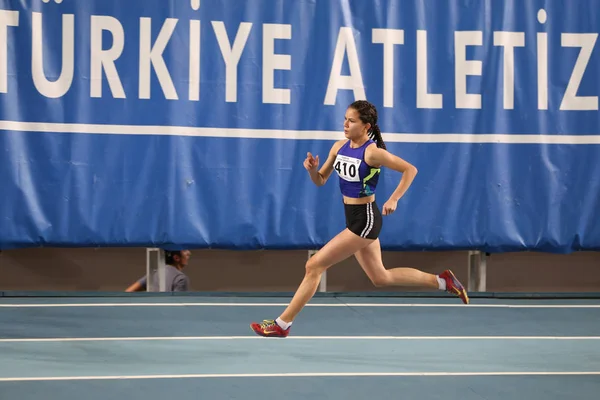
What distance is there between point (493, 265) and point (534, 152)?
1.64 metres

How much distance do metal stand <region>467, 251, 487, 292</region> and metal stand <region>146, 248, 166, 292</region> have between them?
2951mm

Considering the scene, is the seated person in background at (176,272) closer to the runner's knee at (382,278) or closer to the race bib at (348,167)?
the runner's knee at (382,278)

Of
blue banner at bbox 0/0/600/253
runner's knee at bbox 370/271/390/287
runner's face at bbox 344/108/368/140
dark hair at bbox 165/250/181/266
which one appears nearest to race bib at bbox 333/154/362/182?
runner's face at bbox 344/108/368/140

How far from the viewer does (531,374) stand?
19.6 ft

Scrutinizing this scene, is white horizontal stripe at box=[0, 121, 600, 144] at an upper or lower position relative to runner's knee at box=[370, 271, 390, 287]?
upper

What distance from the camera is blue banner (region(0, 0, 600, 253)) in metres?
8.73

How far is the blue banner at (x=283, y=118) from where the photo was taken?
8734 mm

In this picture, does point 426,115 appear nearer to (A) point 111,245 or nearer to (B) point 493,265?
(B) point 493,265

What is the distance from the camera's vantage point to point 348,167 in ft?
22.1

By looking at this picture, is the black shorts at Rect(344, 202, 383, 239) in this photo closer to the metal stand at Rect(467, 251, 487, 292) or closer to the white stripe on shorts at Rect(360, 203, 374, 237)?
the white stripe on shorts at Rect(360, 203, 374, 237)

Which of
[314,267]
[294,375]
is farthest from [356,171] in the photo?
[294,375]

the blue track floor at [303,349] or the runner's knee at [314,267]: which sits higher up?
the runner's knee at [314,267]

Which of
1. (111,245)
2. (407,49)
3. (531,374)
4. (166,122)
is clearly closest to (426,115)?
(407,49)

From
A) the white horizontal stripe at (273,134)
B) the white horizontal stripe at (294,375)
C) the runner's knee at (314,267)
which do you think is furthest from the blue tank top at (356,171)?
the white horizontal stripe at (273,134)
